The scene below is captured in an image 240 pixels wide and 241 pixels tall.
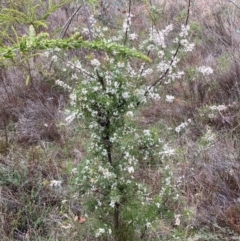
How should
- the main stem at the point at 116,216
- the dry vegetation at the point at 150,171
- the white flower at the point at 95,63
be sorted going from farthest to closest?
the dry vegetation at the point at 150,171 < the main stem at the point at 116,216 < the white flower at the point at 95,63

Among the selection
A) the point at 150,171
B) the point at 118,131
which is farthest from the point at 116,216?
the point at 150,171

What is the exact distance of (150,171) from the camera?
2992 millimetres

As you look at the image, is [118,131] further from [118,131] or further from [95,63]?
[95,63]

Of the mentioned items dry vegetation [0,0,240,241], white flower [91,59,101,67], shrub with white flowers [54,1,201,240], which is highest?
white flower [91,59,101,67]

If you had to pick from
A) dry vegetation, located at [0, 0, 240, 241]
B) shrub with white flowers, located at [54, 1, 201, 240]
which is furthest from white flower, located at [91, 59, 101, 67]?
dry vegetation, located at [0, 0, 240, 241]

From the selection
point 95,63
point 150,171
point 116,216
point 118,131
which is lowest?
point 150,171

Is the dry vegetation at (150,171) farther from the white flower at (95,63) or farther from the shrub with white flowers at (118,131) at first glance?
the white flower at (95,63)

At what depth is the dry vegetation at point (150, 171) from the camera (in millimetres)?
2691

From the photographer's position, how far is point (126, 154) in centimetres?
199

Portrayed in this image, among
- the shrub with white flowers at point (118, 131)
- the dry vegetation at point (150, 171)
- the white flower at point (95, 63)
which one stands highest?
the white flower at point (95, 63)

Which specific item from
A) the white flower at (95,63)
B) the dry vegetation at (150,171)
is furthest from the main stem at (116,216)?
the white flower at (95,63)

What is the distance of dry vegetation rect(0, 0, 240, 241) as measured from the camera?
2691mm

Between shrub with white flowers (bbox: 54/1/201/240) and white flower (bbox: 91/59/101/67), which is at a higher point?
white flower (bbox: 91/59/101/67)

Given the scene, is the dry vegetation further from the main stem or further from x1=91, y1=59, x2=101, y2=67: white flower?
x1=91, y1=59, x2=101, y2=67: white flower
